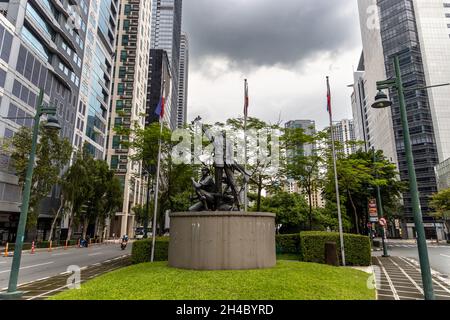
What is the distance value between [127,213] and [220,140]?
58.8m

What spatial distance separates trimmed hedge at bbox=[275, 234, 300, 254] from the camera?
20622mm

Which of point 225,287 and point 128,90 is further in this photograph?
point 128,90

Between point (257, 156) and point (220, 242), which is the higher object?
point (257, 156)

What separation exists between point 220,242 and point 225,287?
2750mm

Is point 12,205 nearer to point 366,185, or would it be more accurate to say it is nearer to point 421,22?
point 366,185

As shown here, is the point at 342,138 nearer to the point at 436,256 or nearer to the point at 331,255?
the point at 436,256

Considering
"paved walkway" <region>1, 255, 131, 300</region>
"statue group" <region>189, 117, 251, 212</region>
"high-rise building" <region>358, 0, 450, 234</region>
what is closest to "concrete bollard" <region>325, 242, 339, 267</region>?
"statue group" <region>189, 117, 251, 212</region>

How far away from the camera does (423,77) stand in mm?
78500

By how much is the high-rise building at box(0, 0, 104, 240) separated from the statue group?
98.2 feet

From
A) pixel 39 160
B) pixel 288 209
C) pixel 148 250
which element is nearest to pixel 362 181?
pixel 288 209

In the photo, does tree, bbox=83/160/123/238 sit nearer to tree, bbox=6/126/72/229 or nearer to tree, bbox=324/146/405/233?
tree, bbox=6/126/72/229
